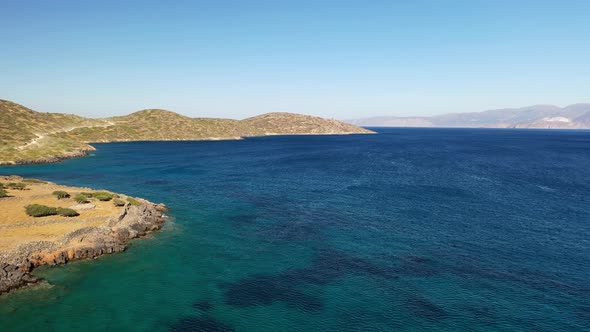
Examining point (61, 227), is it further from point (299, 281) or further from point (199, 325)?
point (299, 281)

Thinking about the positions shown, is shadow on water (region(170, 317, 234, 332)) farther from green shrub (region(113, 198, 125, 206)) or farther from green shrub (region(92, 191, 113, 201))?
green shrub (region(92, 191, 113, 201))

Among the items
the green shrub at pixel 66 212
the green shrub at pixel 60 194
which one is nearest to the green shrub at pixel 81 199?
the green shrub at pixel 60 194

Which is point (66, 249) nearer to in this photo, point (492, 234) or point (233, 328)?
point (233, 328)

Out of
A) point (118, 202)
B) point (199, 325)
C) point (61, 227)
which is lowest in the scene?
point (199, 325)

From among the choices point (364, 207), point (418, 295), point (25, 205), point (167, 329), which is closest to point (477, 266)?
point (418, 295)

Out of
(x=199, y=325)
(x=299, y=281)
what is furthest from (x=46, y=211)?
(x=299, y=281)

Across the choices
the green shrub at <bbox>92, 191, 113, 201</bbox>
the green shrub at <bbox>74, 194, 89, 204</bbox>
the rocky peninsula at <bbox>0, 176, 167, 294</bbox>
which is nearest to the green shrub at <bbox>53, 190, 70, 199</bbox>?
the rocky peninsula at <bbox>0, 176, 167, 294</bbox>

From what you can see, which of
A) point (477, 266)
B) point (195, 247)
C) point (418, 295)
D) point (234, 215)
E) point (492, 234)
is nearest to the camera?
point (418, 295)
